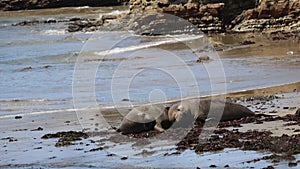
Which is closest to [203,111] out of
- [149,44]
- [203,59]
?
[203,59]

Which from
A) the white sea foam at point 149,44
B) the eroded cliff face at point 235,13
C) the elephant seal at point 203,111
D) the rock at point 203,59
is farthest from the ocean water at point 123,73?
the elephant seal at point 203,111

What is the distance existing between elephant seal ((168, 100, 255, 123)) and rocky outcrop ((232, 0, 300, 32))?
14969mm

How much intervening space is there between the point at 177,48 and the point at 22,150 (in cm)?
1377

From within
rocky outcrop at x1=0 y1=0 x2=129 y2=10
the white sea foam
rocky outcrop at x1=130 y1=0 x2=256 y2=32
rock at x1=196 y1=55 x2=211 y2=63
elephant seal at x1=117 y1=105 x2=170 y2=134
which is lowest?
rocky outcrop at x1=0 y1=0 x2=129 y2=10

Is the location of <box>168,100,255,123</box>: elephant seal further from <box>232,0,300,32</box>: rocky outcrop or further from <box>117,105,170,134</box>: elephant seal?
<box>232,0,300,32</box>: rocky outcrop

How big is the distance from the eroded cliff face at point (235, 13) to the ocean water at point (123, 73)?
4.38 feet

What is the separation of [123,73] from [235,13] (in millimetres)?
11936

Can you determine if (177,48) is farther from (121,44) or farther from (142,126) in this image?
(142,126)

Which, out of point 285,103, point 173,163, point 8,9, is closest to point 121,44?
point 285,103

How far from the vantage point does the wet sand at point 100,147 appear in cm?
671

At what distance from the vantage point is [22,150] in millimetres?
8070

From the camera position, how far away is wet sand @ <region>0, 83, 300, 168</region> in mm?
6707

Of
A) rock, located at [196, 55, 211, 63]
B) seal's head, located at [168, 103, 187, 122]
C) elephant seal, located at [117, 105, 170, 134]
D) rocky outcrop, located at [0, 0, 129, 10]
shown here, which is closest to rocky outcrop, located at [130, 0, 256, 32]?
rock, located at [196, 55, 211, 63]

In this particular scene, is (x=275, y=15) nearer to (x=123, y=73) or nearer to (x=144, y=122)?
(x=123, y=73)
